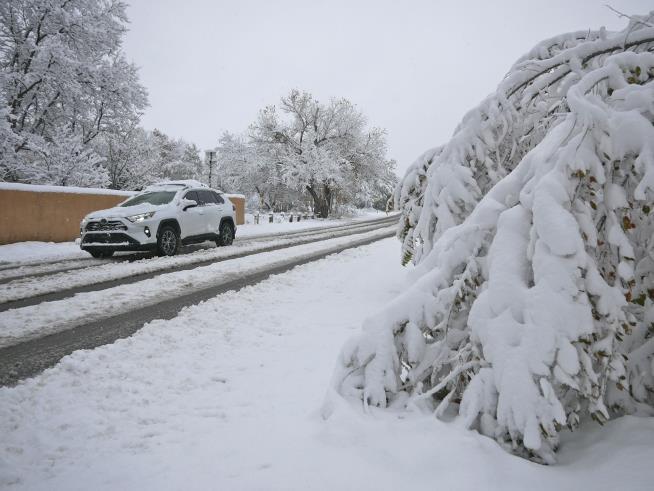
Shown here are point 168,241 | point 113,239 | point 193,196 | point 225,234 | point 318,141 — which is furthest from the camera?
point 318,141

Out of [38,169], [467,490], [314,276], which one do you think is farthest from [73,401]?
[38,169]

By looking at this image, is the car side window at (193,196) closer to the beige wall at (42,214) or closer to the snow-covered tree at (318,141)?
the beige wall at (42,214)

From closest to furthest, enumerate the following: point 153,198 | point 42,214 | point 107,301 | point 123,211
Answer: point 107,301 < point 123,211 < point 153,198 < point 42,214

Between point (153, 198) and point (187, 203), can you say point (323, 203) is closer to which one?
point (187, 203)

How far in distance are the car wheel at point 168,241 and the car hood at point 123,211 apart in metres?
0.60

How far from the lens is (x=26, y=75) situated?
1734cm

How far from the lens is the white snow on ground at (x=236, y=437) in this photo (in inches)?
73.6

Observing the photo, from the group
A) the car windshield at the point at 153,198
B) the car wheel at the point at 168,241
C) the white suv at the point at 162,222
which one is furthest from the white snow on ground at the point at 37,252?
the car wheel at the point at 168,241

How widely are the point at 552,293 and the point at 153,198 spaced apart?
1057 centimetres

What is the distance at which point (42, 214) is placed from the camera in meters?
12.2

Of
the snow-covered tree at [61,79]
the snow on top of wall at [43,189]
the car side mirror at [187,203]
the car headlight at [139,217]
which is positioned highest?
the snow-covered tree at [61,79]

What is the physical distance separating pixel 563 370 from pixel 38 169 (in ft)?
68.8

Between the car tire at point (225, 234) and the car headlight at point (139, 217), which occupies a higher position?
the car headlight at point (139, 217)

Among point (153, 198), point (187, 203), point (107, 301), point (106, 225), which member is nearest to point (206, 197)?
point (187, 203)
